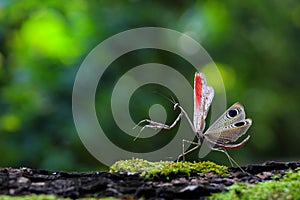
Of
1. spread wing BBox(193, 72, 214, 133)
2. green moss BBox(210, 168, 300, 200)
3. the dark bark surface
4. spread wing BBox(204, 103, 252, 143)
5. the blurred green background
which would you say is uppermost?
the blurred green background

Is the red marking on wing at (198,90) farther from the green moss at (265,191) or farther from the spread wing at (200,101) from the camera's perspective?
the green moss at (265,191)

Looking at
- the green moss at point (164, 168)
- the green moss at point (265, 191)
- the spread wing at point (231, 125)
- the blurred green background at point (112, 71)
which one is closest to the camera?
the green moss at point (265, 191)

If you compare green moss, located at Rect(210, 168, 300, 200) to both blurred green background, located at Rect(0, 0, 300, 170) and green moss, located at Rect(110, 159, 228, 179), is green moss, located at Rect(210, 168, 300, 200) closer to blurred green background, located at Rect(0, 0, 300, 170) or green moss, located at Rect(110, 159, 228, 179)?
green moss, located at Rect(110, 159, 228, 179)

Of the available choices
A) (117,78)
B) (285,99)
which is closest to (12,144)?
(117,78)

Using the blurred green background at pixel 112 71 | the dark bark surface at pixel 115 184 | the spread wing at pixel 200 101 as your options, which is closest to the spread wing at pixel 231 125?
the spread wing at pixel 200 101

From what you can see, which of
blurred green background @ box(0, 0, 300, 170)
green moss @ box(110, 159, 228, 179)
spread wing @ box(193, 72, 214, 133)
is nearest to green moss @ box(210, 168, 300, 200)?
green moss @ box(110, 159, 228, 179)

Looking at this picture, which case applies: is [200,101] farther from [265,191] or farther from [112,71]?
[112,71]

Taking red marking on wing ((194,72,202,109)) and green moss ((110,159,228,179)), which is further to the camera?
red marking on wing ((194,72,202,109))

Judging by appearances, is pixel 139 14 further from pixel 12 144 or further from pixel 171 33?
pixel 12 144
